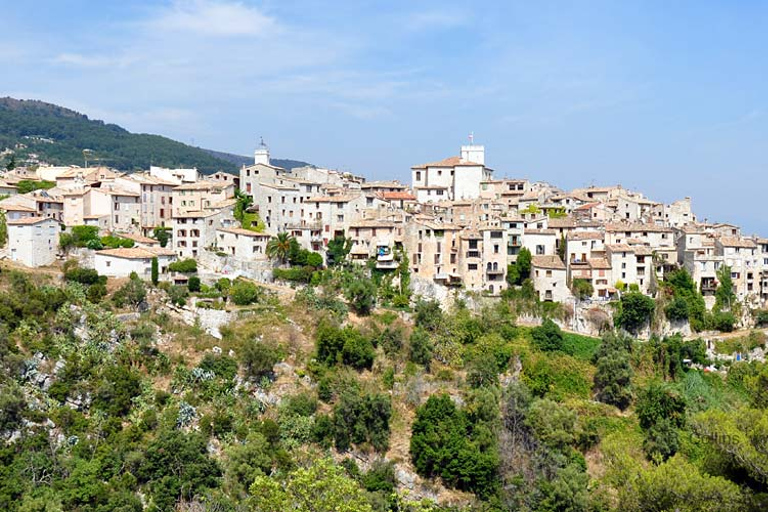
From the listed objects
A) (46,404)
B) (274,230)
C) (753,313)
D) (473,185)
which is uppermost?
(473,185)

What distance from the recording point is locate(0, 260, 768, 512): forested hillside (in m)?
34.1

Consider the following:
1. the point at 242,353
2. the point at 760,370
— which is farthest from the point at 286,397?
the point at 760,370

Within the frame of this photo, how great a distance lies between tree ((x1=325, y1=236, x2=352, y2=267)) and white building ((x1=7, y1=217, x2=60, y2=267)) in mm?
18041

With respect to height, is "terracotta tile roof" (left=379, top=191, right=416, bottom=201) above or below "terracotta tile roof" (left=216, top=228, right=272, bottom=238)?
above

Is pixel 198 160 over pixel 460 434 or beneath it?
over

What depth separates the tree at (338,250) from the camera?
172 feet

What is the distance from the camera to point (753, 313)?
50.8 meters

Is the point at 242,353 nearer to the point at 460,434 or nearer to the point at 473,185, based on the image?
the point at 460,434

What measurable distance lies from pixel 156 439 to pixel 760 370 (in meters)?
25.4

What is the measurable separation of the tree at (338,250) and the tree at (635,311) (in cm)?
1849

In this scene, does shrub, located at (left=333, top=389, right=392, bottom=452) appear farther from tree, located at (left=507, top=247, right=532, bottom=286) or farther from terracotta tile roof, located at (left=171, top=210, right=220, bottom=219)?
terracotta tile roof, located at (left=171, top=210, right=220, bottom=219)

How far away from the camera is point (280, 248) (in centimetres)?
5128

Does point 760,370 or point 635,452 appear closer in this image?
point 760,370

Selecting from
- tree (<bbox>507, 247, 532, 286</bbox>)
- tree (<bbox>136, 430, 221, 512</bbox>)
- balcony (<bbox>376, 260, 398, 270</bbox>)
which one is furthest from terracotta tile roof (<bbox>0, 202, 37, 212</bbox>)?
tree (<bbox>507, 247, 532, 286</bbox>)
